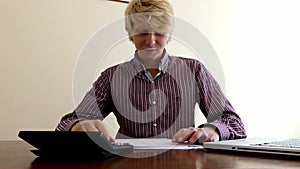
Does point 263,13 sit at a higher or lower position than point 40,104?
higher

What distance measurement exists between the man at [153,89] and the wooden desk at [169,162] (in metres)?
0.60

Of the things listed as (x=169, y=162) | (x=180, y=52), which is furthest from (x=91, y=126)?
(x=180, y=52)

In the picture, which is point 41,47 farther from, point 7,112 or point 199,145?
point 199,145

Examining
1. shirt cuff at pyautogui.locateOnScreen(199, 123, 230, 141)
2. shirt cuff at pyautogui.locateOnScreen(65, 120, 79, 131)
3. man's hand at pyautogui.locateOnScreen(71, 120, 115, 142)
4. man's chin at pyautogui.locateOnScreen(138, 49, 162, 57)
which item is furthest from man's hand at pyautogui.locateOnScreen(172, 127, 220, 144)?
→ man's chin at pyautogui.locateOnScreen(138, 49, 162, 57)

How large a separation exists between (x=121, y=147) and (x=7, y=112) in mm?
1042

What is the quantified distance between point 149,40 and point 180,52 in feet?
2.59

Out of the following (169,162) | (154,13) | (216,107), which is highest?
(154,13)

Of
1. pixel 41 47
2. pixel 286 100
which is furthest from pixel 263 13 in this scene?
pixel 41 47

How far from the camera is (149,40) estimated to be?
1475 mm

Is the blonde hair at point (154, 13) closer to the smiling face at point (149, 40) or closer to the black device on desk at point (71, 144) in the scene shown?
the smiling face at point (149, 40)

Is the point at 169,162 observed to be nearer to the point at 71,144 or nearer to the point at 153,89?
the point at 71,144

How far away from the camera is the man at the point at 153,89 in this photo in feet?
4.72

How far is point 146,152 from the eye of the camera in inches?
34.7

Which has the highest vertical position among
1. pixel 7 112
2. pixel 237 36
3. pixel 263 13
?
pixel 263 13
